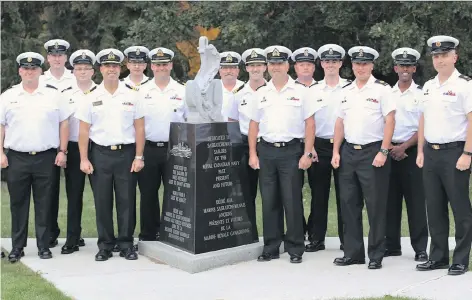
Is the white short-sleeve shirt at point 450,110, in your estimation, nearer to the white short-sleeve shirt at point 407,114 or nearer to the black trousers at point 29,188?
the white short-sleeve shirt at point 407,114

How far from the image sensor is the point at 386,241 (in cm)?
800

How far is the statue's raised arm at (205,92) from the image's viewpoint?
7.80 metres

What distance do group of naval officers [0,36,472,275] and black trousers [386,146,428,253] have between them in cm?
1

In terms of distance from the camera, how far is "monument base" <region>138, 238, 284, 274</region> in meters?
7.39

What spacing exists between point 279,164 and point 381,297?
1962mm

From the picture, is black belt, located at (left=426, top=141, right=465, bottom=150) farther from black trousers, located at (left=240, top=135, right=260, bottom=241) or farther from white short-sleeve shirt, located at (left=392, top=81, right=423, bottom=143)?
black trousers, located at (left=240, top=135, right=260, bottom=241)

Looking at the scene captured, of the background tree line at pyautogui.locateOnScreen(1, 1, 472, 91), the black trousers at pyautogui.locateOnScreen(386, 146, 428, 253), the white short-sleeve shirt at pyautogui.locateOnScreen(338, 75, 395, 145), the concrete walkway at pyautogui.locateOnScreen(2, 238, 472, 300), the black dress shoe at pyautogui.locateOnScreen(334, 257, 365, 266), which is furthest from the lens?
the background tree line at pyautogui.locateOnScreen(1, 1, 472, 91)

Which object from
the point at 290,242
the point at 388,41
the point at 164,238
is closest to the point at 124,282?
the point at 164,238

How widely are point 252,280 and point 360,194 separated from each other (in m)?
1.48

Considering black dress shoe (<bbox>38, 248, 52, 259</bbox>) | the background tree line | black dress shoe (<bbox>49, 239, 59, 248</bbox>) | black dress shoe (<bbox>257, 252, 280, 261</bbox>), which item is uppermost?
the background tree line

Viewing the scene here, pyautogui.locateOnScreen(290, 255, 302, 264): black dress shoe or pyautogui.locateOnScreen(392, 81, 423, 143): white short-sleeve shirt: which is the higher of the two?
pyautogui.locateOnScreen(392, 81, 423, 143): white short-sleeve shirt

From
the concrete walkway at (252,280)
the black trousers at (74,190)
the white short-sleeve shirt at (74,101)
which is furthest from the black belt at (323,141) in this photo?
the black trousers at (74,190)

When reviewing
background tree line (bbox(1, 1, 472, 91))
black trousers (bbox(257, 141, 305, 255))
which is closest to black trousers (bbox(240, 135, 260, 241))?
black trousers (bbox(257, 141, 305, 255))

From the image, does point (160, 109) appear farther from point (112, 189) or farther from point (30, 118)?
point (30, 118)
